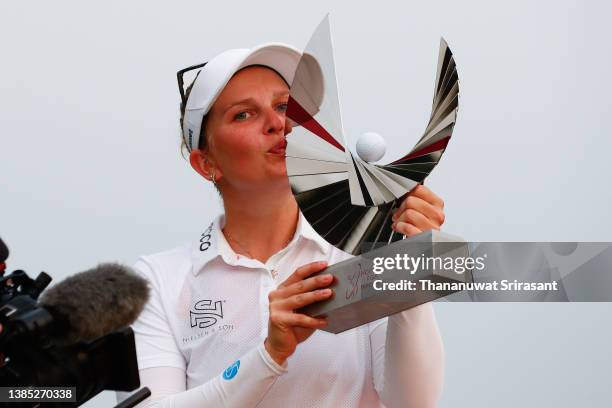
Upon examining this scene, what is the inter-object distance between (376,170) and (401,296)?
0.17 metres

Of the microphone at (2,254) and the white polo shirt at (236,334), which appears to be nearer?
the microphone at (2,254)

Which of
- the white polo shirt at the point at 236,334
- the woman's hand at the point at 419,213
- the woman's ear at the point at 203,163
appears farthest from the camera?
the woman's ear at the point at 203,163

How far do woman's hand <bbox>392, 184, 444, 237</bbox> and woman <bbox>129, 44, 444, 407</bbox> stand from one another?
0.37 feet

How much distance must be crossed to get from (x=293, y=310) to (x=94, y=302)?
1.15 feet

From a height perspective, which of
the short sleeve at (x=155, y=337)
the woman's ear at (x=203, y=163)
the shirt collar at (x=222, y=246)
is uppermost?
the woman's ear at (x=203, y=163)

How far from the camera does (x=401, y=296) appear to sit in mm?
1020

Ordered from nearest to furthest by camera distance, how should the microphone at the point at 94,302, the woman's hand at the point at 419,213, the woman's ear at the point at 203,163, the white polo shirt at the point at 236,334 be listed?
the microphone at the point at 94,302
the woman's hand at the point at 419,213
the white polo shirt at the point at 236,334
the woman's ear at the point at 203,163

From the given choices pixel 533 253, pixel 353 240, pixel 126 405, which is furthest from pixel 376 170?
pixel 533 253

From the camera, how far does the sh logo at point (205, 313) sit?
1296 millimetres

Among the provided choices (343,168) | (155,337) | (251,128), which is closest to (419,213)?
(343,168)

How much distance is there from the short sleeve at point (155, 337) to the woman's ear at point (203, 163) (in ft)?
0.52

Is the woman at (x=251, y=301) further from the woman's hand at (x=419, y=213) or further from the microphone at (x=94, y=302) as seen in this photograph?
the microphone at (x=94, y=302)

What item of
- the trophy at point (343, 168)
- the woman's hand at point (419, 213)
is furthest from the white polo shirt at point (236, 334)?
the woman's hand at point (419, 213)

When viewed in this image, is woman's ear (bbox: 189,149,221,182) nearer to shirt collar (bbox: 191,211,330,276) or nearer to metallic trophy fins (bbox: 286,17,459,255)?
shirt collar (bbox: 191,211,330,276)
